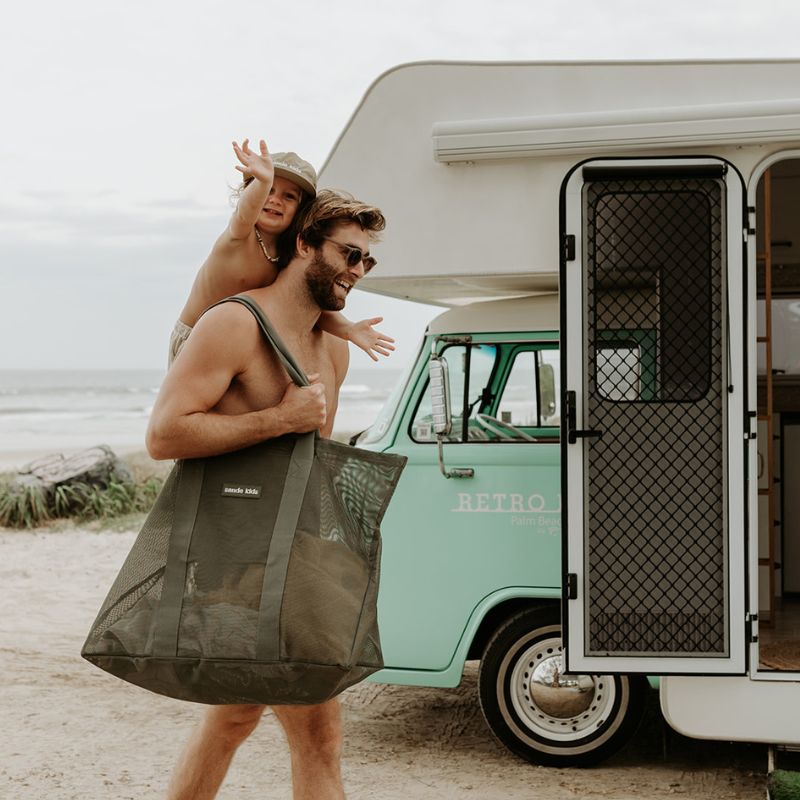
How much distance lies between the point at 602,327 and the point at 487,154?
85 centimetres

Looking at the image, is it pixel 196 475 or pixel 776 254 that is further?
pixel 776 254

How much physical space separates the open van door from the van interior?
1642 millimetres

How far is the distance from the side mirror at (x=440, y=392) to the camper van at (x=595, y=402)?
0.04 ft

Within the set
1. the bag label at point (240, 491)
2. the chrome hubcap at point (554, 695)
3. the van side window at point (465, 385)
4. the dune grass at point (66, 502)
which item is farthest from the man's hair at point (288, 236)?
the dune grass at point (66, 502)

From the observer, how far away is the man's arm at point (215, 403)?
264 centimetres

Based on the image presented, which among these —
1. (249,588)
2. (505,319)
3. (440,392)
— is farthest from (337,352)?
(505,319)

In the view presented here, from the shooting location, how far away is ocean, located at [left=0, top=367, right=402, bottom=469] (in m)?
33.2

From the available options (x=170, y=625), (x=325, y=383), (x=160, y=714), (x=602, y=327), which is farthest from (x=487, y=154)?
(x=160, y=714)

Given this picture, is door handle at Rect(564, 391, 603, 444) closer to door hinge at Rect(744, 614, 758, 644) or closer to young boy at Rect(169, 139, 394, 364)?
door hinge at Rect(744, 614, 758, 644)

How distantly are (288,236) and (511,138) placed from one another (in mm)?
1855

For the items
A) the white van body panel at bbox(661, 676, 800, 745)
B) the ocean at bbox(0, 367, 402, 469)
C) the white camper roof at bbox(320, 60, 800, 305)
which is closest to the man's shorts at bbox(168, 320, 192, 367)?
the white camper roof at bbox(320, 60, 800, 305)

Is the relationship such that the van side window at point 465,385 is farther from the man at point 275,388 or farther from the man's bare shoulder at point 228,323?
the man's bare shoulder at point 228,323

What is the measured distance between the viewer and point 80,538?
1266cm

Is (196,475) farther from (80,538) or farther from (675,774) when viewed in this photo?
(80,538)
